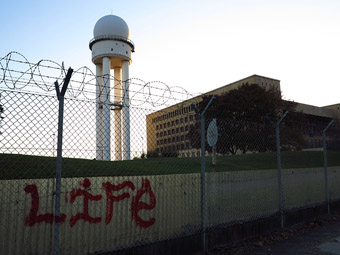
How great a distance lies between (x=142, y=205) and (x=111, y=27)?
3257cm

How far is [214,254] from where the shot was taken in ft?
19.1

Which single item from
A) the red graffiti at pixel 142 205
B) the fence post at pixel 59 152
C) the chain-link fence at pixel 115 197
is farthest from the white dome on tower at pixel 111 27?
the fence post at pixel 59 152

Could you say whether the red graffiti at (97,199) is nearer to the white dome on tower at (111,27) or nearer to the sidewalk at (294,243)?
the sidewalk at (294,243)

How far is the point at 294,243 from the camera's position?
21.7 feet

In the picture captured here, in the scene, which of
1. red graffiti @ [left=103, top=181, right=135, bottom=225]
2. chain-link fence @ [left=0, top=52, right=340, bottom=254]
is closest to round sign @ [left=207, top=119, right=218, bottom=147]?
chain-link fence @ [left=0, top=52, right=340, bottom=254]

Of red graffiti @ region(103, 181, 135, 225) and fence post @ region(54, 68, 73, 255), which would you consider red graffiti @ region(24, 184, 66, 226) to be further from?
red graffiti @ region(103, 181, 135, 225)

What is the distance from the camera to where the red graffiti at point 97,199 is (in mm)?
4211

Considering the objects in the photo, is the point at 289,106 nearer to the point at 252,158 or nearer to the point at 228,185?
the point at 252,158

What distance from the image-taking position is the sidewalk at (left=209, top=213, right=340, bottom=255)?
5984 millimetres

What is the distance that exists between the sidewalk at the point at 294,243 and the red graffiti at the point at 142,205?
150 centimetres

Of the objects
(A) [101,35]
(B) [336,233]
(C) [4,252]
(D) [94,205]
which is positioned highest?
(A) [101,35]

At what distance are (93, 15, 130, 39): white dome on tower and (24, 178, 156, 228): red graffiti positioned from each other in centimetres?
3196

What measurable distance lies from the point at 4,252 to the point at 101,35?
110ft

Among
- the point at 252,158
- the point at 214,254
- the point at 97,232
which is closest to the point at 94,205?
the point at 97,232
